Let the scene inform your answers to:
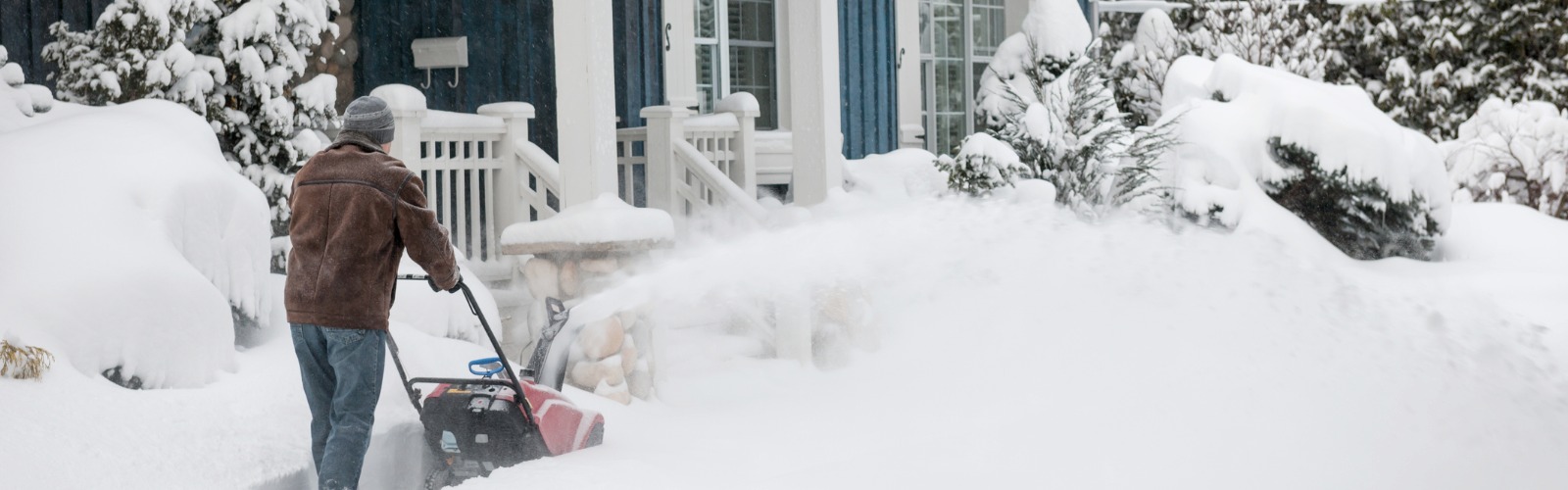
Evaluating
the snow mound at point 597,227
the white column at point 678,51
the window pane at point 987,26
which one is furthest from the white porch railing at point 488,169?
the window pane at point 987,26

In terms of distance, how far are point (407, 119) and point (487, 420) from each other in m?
3.46

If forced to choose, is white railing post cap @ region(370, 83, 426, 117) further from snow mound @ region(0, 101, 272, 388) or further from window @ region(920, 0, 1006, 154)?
window @ region(920, 0, 1006, 154)

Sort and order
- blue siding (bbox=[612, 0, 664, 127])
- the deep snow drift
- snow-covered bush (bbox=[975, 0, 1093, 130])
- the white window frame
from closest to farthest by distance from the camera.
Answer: the deep snow drift
blue siding (bbox=[612, 0, 664, 127])
the white window frame
snow-covered bush (bbox=[975, 0, 1093, 130])

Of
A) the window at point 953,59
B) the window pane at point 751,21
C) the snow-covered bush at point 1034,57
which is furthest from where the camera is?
the window at point 953,59

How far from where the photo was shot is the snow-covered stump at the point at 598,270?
747 centimetres

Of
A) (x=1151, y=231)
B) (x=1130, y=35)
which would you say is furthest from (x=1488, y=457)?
(x=1130, y=35)

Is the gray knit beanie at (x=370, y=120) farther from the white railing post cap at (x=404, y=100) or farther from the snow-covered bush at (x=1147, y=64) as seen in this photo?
the snow-covered bush at (x=1147, y=64)

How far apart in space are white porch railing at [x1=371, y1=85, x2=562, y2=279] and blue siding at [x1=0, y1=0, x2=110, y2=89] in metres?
2.10

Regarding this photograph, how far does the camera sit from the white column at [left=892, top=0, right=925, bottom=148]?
13.5 metres

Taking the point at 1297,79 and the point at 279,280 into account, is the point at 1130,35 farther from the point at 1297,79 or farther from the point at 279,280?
the point at 279,280

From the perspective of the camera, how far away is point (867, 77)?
13.3 metres

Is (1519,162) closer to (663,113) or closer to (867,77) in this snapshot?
(867,77)

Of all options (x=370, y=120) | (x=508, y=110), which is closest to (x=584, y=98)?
(x=508, y=110)

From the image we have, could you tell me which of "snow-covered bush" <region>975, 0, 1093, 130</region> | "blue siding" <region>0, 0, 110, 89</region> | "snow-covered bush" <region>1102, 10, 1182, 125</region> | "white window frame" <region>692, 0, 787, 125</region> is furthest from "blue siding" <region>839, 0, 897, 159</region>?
"blue siding" <region>0, 0, 110, 89</region>
